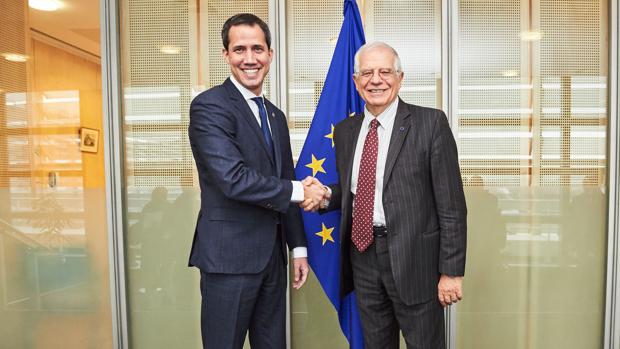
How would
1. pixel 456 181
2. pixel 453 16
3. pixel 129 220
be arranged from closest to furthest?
pixel 456 181 → pixel 453 16 → pixel 129 220

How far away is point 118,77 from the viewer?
296 cm

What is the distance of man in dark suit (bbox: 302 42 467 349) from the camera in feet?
5.83

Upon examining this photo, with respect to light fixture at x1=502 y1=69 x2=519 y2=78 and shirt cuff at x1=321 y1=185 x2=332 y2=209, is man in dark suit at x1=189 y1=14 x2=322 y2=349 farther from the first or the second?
light fixture at x1=502 y1=69 x2=519 y2=78

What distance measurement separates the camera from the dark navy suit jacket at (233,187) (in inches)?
66.6

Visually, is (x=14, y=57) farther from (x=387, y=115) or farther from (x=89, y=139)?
(x=387, y=115)

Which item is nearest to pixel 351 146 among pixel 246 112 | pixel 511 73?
pixel 246 112

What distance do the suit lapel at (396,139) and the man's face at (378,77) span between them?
0.32ft

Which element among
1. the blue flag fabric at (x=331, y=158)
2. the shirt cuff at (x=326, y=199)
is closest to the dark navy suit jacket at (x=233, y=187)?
the shirt cuff at (x=326, y=199)

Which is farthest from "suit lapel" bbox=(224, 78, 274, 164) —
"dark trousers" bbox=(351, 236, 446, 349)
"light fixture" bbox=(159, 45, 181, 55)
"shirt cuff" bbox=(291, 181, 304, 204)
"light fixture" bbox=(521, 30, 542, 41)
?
"light fixture" bbox=(521, 30, 542, 41)

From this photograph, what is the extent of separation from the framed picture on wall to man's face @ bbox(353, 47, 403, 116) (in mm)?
1960

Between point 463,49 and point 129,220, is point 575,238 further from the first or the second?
point 129,220

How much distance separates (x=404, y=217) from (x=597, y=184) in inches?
70.7

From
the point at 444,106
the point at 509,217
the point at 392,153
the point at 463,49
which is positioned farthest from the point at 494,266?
the point at 392,153

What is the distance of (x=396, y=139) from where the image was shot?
181 cm
